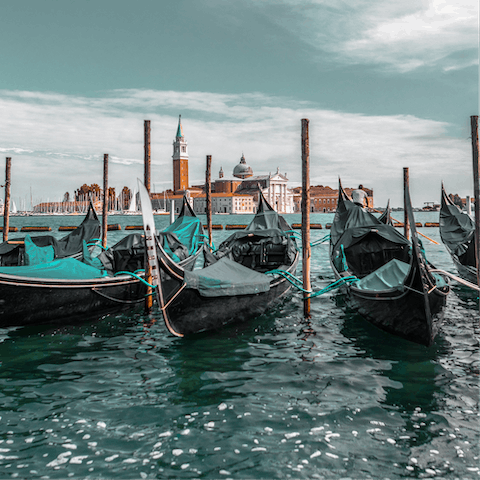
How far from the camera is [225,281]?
232 inches

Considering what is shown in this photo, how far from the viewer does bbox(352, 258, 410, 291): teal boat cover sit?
241 inches

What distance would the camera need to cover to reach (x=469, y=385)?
173 inches

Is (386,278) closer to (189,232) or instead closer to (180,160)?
(189,232)

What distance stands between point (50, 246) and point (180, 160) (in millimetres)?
94114

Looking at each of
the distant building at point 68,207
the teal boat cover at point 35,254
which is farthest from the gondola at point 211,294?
the distant building at point 68,207

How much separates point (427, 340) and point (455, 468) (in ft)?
7.69

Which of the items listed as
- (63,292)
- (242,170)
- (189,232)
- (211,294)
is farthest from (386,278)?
(242,170)

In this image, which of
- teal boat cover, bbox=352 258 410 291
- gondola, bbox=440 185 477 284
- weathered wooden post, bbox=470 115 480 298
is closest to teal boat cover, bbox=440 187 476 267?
gondola, bbox=440 185 477 284

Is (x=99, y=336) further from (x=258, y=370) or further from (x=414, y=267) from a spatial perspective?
(x=414, y=267)

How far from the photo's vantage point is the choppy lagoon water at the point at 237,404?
10.5ft

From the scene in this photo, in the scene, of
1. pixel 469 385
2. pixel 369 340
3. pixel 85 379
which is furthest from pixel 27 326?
pixel 469 385

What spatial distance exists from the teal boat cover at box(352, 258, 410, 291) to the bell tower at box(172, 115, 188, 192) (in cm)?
9592

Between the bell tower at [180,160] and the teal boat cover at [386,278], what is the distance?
95.9 m

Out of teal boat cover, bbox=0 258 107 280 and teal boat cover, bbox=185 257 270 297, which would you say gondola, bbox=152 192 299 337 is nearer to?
teal boat cover, bbox=185 257 270 297
